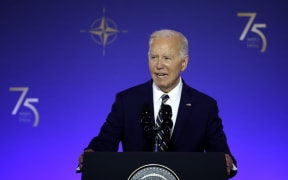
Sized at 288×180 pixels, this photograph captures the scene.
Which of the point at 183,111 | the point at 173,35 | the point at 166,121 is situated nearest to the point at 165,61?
the point at 173,35

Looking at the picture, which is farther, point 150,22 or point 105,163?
point 150,22

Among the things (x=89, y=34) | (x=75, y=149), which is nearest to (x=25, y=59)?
(x=89, y=34)

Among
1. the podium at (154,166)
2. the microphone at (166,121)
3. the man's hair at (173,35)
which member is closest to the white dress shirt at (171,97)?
the man's hair at (173,35)

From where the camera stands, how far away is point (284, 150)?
128 inches

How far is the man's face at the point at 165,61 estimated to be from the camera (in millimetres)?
1997

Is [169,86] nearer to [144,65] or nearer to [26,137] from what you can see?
[144,65]

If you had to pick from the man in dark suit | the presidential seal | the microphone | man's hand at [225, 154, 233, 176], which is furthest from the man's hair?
the presidential seal

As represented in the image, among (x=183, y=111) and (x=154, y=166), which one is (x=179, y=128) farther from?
(x=154, y=166)

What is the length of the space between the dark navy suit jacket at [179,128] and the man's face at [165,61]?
→ 0.32ft

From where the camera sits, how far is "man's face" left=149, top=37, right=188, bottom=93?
78.6 inches

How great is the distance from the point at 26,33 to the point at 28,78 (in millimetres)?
340

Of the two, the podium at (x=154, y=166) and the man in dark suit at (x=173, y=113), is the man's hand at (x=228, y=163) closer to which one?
the podium at (x=154, y=166)

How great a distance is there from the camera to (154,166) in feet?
4.85

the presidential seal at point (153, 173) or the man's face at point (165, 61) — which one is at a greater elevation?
the man's face at point (165, 61)
